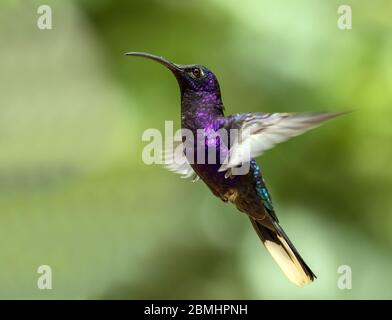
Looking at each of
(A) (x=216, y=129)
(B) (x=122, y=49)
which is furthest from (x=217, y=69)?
(A) (x=216, y=129)

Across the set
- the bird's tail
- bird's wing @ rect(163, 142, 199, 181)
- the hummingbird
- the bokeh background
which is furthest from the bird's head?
the bokeh background

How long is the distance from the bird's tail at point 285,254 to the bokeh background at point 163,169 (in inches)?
34.7

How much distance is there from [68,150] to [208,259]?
2.21 feet

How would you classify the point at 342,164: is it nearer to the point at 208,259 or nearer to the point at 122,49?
the point at 208,259

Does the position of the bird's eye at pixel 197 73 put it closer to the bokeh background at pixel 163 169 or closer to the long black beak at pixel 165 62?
the long black beak at pixel 165 62

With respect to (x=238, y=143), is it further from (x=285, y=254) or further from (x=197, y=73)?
(x=285, y=254)

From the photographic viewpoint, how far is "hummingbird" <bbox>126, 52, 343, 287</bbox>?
1.03 meters

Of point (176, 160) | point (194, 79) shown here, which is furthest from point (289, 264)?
point (194, 79)

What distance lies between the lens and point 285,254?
1.44 metres

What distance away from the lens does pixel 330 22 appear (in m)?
2.46

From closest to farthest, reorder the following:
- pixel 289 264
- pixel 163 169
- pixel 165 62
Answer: pixel 165 62 < pixel 289 264 < pixel 163 169

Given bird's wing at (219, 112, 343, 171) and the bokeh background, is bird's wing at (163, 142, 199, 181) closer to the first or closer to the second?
bird's wing at (219, 112, 343, 171)

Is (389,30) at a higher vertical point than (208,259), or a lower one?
higher

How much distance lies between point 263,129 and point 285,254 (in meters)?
0.46
